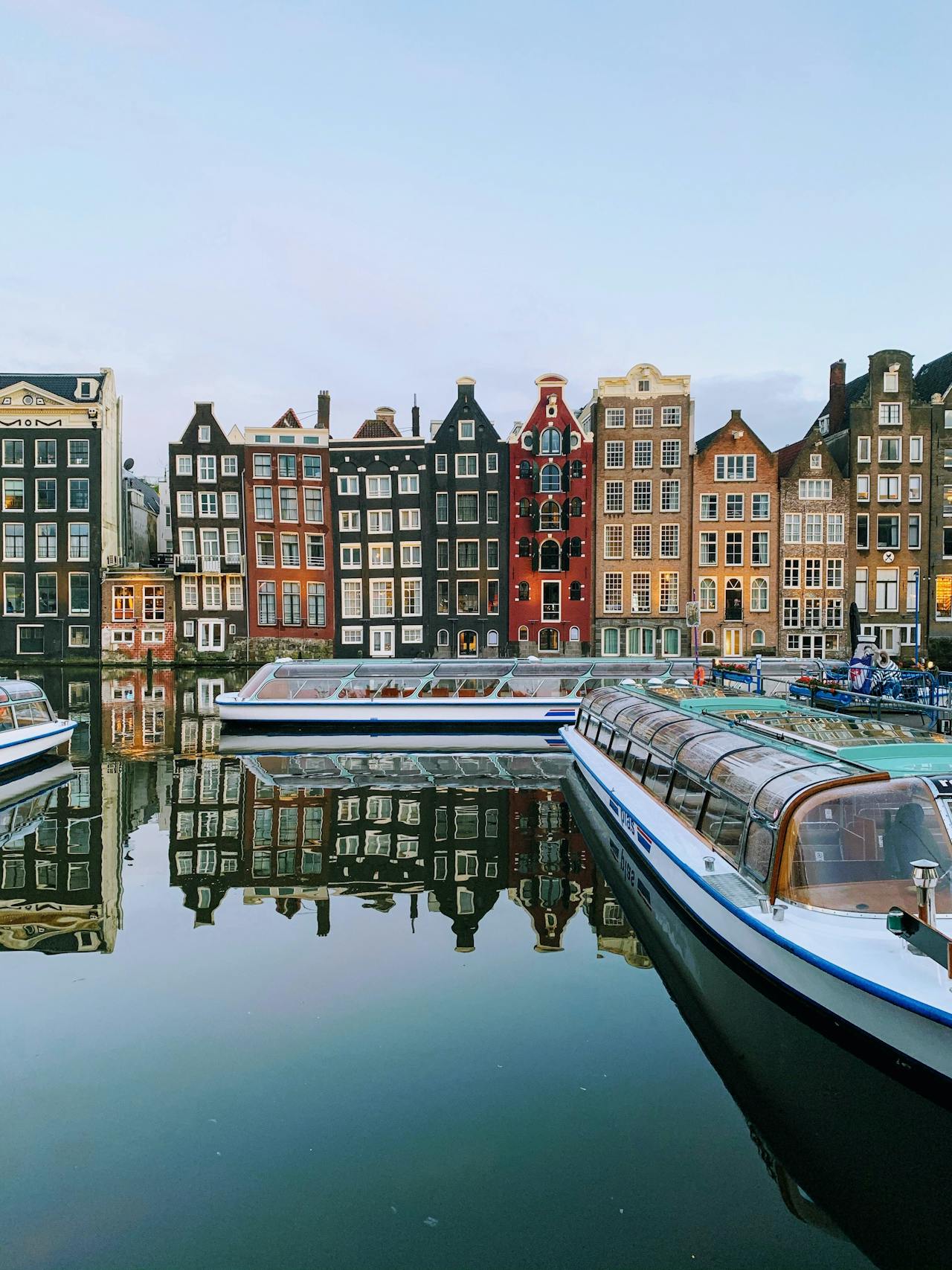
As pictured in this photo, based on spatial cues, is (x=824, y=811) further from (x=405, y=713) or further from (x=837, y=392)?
(x=837, y=392)

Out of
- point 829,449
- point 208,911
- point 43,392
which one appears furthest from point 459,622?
point 208,911

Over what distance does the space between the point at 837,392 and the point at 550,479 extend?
2142cm

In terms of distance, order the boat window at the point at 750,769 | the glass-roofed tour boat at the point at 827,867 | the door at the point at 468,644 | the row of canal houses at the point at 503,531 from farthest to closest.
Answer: the door at the point at 468,644 < the row of canal houses at the point at 503,531 < the boat window at the point at 750,769 < the glass-roofed tour boat at the point at 827,867

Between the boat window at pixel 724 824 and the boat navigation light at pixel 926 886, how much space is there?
2732 millimetres

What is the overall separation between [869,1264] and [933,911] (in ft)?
10.1

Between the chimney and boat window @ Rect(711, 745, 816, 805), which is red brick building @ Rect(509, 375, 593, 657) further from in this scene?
boat window @ Rect(711, 745, 816, 805)

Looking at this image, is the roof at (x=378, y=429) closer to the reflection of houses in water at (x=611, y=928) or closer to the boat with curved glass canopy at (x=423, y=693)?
the boat with curved glass canopy at (x=423, y=693)

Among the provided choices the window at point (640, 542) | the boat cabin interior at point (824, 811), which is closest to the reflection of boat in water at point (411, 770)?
the boat cabin interior at point (824, 811)

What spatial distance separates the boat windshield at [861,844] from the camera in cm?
871

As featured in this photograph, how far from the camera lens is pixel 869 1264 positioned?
18.4 feet

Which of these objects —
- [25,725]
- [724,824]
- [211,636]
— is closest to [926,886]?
[724,824]

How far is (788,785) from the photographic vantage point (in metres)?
9.50

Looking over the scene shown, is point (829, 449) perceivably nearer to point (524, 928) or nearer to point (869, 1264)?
point (524, 928)

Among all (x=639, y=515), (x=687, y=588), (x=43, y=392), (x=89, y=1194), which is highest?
(x=43, y=392)
